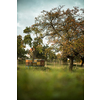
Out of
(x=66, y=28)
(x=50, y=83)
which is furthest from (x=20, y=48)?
(x=66, y=28)

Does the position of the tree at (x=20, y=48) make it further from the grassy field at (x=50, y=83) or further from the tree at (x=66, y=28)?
the tree at (x=66, y=28)

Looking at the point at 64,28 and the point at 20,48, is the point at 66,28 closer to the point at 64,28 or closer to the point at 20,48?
the point at 64,28

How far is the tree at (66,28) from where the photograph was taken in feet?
10.4

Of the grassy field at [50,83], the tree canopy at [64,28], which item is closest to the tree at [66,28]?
the tree canopy at [64,28]

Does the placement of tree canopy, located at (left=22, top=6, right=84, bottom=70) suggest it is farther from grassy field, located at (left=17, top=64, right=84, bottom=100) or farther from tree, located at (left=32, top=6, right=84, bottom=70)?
grassy field, located at (left=17, top=64, right=84, bottom=100)

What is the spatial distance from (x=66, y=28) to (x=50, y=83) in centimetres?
155

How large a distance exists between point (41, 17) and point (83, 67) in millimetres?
1801

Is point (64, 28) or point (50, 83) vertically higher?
point (64, 28)

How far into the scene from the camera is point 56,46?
128 inches

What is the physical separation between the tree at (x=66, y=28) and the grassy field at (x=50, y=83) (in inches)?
12.1

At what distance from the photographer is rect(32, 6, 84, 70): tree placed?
3.18m

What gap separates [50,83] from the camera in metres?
2.99

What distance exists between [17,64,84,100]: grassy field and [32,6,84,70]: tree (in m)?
0.31
